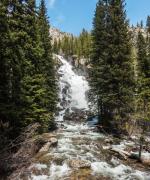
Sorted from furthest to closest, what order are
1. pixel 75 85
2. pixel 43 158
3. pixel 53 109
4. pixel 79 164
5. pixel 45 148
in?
pixel 75 85, pixel 53 109, pixel 45 148, pixel 43 158, pixel 79 164

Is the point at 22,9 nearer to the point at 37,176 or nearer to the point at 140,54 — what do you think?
the point at 37,176

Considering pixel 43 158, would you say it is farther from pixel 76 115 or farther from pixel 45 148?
pixel 76 115

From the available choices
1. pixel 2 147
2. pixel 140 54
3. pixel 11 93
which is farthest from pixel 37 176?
pixel 140 54

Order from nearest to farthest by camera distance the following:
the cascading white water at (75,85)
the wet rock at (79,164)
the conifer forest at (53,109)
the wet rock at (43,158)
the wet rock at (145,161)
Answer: the conifer forest at (53,109), the wet rock at (79,164), the wet rock at (43,158), the wet rock at (145,161), the cascading white water at (75,85)

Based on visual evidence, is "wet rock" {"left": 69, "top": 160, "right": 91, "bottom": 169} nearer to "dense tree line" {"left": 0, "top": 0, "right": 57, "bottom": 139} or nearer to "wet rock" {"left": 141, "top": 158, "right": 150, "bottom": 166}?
"wet rock" {"left": 141, "top": 158, "right": 150, "bottom": 166}

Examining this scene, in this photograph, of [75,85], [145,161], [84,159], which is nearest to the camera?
[145,161]

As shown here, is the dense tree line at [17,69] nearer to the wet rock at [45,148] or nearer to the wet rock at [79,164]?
the wet rock at [45,148]

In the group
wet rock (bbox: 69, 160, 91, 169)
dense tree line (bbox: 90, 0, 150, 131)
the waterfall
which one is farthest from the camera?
the waterfall

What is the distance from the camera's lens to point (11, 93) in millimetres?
22359

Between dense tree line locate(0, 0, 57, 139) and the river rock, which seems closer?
dense tree line locate(0, 0, 57, 139)

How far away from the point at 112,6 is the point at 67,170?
83.0ft

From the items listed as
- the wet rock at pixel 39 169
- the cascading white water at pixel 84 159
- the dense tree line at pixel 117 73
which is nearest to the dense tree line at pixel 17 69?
the wet rock at pixel 39 169

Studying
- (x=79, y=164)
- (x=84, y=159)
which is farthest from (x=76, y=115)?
(x=79, y=164)

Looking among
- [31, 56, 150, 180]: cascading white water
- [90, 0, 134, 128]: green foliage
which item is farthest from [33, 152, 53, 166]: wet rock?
[90, 0, 134, 128]: green foliage
